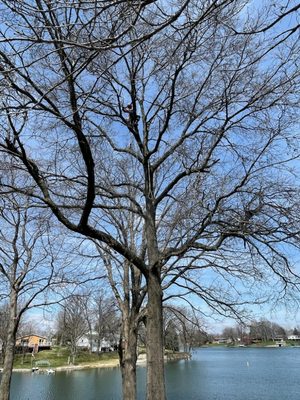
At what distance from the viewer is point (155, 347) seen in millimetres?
7004

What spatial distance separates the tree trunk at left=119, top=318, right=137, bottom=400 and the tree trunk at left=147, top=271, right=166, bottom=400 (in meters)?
4.41

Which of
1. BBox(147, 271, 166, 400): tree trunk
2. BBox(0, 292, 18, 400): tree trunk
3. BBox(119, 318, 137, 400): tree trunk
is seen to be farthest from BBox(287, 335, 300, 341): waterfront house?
BBox(147, 271, 166, 400): tree trunk

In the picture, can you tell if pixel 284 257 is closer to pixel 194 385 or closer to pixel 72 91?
pixel 72 91

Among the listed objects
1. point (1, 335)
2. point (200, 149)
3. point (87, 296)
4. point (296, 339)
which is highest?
point (296, 339)

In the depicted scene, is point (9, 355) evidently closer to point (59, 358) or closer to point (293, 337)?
point (59, 358)

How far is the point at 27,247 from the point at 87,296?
2.93m

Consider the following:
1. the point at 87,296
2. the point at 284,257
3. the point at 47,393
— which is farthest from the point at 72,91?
the point at 47,393

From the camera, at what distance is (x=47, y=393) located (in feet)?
99.1

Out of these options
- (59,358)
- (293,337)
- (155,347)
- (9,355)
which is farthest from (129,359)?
(293,337)

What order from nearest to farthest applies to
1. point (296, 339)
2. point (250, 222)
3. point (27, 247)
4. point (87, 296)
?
1. point (250, 222)
2. point (87, 296)
3. point (27, 247)
4. point (296, 339)

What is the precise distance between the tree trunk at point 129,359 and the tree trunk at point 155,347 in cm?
441

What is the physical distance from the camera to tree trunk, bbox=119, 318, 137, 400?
36.0 feet

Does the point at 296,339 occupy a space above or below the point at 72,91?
above

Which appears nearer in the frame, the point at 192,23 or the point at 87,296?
the point at 192,23
